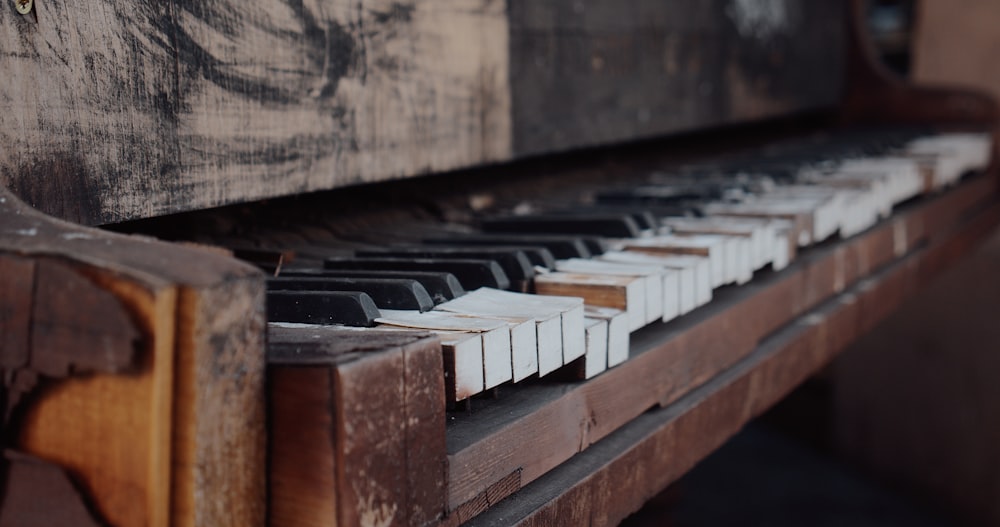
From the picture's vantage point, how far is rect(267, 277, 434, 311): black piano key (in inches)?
38.1

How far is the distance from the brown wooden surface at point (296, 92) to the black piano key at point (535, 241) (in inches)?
5.9

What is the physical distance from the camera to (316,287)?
101 cm

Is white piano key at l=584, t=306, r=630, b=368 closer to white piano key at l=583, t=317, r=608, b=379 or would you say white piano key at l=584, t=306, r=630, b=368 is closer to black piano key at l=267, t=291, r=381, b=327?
white piano key at l=583, t=317, r=608, b=379

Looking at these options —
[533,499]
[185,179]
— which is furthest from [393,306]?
[185,179]

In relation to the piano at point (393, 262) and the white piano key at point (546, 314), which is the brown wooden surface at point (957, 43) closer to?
the piano at point (393, 262)

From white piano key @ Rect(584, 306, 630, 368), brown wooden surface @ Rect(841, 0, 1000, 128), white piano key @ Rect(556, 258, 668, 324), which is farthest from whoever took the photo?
brown wooden surface @ Rect(841, 0, 1000, 128)

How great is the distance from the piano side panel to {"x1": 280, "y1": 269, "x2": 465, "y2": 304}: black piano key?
77 cm

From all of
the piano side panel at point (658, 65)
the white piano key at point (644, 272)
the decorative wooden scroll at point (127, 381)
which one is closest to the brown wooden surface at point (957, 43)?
the piano side panel at point (658, 65)

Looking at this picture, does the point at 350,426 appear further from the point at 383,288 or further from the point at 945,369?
the point at 945,369

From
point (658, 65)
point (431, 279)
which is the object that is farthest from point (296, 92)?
point (658, 65)

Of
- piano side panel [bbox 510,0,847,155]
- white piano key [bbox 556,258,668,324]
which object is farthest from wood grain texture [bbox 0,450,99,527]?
piano side panel [bbox 510,0,847,155]

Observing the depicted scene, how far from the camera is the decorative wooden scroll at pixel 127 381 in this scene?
1.96ft

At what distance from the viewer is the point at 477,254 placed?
121 cm

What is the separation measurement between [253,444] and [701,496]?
4.49 m
